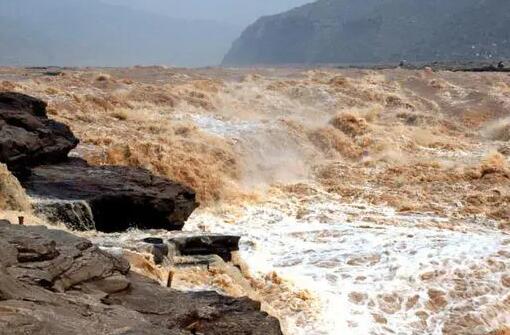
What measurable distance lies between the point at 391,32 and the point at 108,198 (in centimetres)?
15450

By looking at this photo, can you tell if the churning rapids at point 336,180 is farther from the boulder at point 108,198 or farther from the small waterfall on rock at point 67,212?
the boulder at point 108,198

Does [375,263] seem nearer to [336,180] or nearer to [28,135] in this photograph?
[28,135]

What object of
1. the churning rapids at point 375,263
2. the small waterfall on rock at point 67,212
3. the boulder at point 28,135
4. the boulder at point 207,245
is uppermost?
the boulder at point 28,135

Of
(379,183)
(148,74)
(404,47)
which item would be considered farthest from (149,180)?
(404,47)

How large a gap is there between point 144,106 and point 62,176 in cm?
1281

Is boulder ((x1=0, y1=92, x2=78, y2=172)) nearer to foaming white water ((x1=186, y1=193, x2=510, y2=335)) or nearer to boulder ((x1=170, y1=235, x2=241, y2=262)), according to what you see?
foaming white water ((x1=186, y1=193, x2=510, y2=335))

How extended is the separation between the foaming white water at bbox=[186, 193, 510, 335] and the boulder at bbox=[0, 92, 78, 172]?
11.9 feet

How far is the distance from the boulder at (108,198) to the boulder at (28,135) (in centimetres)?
36

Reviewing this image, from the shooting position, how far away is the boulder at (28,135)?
14.0 m

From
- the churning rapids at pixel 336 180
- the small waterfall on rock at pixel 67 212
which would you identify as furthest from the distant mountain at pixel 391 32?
the small waterfall on rock at pixel 67 212

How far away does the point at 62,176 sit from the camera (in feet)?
47.6

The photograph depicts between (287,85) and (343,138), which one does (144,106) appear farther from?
(287,85)

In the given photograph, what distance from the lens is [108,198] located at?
541 inches

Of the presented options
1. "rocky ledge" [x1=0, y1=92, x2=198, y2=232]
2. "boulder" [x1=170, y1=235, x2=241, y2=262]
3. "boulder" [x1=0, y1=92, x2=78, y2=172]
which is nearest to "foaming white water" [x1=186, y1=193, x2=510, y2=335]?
"boulder" [x1=170, y1=235, x2=241, y2=262]
